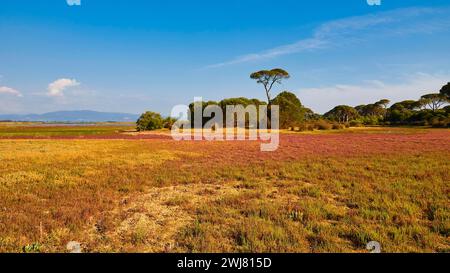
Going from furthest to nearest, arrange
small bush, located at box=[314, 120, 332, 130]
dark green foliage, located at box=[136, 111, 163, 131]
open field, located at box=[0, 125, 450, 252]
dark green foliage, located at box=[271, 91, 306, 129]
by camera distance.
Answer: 1. dark green foliage, located at box=[136, 111, 163, 131]
2. small bush, located at box=[314, 120, 332, 130]
3. dark green foliage, located at box=[271, 91, 306, 129]
4. open field, located at box=[0, 125, 450, 252]

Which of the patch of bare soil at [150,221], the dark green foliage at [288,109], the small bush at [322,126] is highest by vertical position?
the dark green foliage at [288,109]

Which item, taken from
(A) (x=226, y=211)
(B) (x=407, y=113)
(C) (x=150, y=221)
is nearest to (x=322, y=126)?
(B) (x=407, y=113)

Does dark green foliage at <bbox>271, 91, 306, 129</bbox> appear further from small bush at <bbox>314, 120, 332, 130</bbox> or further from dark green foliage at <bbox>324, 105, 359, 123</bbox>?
dark green foliage at <bbox>324, 105, 359, 123</bbox>

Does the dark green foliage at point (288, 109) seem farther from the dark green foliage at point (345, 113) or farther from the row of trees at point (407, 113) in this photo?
the dark green foliage at point (345, 113)

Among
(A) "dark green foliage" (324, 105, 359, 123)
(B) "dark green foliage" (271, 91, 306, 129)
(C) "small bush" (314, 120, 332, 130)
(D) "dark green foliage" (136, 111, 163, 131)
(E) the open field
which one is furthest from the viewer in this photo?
(A) "dark green foliage" (324, 105, 359, 123)

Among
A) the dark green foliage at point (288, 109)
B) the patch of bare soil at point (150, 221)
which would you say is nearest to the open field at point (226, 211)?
the patch of bare soil at point (150, 221)

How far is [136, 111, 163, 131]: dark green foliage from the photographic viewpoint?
281ft

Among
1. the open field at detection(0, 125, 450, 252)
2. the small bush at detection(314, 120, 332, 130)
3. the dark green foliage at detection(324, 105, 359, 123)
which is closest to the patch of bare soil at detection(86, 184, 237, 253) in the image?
the open field at detection(0, 125, 450, 252)

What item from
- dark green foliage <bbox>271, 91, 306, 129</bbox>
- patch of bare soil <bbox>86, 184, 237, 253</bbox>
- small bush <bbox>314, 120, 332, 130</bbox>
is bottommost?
patch of bare soil <bbox>86, 184, 237, 253</bbox>

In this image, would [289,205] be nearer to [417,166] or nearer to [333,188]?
[333,188]

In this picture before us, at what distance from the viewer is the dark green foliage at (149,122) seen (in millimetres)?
85500

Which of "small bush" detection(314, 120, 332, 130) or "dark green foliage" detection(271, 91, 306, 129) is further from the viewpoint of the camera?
"small bush" detection(314, 120, 332, 130)

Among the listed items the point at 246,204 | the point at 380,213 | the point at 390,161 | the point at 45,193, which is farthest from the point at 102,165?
the point at 390,161

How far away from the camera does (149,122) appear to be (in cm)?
8619
